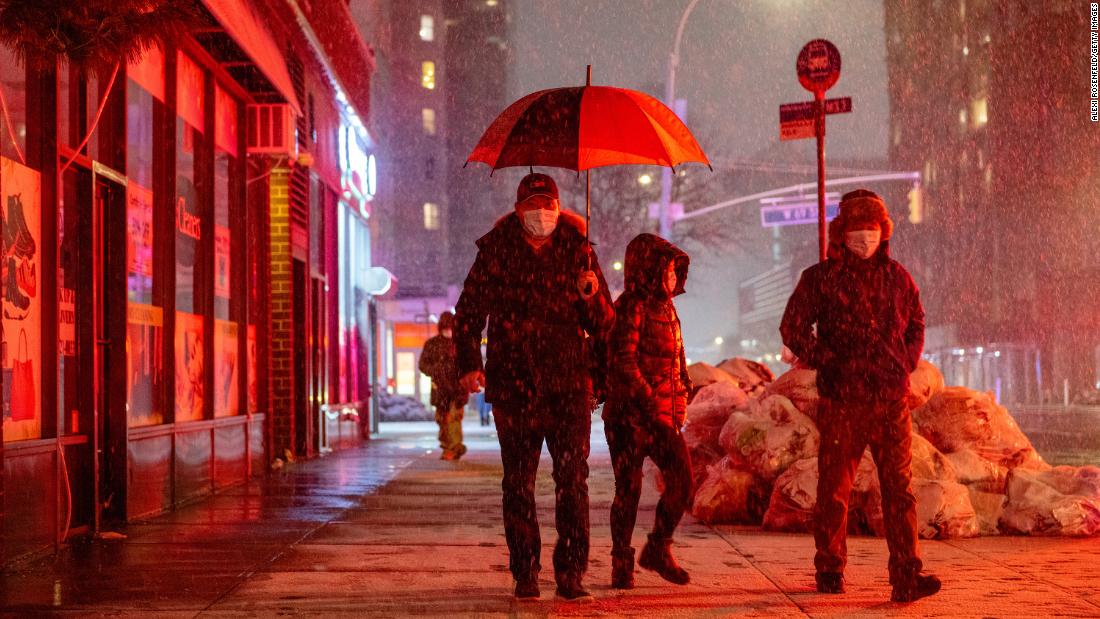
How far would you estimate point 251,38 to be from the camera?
1072 cm

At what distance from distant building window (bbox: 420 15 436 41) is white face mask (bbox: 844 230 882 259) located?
2667 inches

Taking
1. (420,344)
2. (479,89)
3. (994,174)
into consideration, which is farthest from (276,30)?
(479,89)

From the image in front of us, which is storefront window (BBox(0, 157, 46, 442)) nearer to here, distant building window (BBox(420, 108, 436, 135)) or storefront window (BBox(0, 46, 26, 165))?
storefront window (BBox(0, 46, 26, 165))

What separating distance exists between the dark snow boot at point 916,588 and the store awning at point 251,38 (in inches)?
211

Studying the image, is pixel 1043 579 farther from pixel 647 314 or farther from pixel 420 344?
pixel 420 344

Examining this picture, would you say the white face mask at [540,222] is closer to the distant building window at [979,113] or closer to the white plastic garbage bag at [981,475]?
the white plastic garbage bag at [981,475]

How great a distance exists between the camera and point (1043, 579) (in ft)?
22.1

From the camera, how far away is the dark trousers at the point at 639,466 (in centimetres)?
661

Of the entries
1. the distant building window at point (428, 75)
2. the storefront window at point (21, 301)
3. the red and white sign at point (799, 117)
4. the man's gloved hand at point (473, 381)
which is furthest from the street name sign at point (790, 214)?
the distant building window at point (428, 75)

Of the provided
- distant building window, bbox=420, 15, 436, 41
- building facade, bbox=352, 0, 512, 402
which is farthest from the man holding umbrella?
distant building window, bbox=420, 15, 436, 41

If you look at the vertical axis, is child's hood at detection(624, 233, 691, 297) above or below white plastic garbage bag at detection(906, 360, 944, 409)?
above

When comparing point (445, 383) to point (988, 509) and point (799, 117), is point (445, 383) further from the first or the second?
point (988, 509)

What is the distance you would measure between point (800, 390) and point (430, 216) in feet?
195

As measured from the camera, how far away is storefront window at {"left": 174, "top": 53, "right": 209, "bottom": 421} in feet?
37.3
